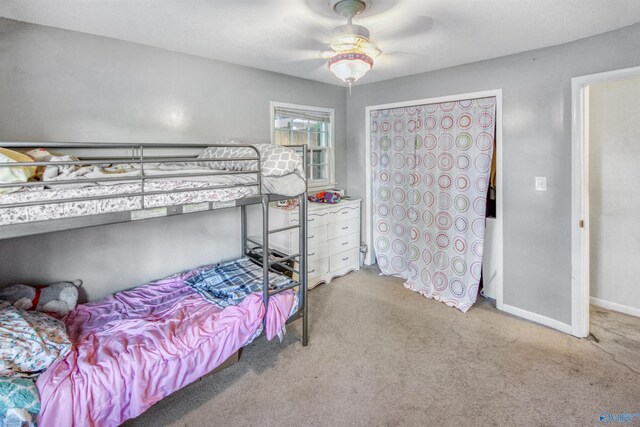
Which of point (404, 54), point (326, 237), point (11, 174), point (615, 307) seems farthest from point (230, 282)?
point (615, 307)

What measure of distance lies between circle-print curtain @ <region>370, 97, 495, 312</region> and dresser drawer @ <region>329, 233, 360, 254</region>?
0.26 m

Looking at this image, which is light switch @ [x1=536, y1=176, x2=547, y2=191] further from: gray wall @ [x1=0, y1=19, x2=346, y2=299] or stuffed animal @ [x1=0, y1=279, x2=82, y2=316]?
stuffed animal @ [x1=0, y1=279, x2=82, y2=316]

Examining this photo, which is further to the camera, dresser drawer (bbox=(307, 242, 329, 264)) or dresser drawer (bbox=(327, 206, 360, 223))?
dresser drawer (bbox=(327, 206, 360, 223))

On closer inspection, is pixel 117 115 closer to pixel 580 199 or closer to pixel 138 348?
pixel 138 348

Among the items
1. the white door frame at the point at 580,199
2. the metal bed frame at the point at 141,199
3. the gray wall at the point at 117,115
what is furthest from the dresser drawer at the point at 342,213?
the white door frame at the point at 580,199

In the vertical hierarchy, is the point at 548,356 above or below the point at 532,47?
below

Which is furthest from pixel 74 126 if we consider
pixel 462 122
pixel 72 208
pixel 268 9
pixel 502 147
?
pixel 502 147

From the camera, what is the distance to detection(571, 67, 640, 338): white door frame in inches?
102

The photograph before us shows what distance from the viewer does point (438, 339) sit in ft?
8.92

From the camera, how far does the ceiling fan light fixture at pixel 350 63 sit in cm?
220

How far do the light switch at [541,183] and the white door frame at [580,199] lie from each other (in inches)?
7.7

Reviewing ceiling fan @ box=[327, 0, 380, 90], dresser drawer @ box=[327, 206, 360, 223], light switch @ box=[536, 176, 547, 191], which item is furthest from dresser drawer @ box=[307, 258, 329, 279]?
light switch @ box=[536, 176, 547, 191]

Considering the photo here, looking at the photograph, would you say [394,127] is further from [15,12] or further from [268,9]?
[15,12]

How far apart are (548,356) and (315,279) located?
2171 mm
